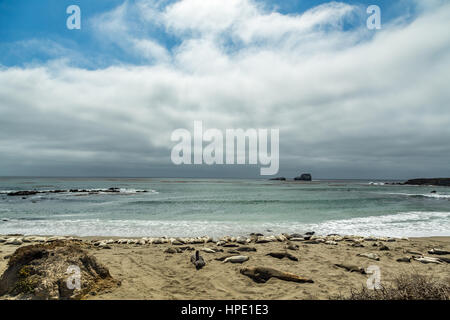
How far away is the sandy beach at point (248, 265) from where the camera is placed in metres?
5.37

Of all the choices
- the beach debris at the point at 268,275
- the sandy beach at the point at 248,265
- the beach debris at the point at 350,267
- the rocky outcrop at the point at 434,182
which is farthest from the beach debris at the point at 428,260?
the rocky outcrop at the point at 434,182

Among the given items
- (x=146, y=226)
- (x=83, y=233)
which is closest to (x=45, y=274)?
(x=83, y=233)

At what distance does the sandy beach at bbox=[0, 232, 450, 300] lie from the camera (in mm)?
5367

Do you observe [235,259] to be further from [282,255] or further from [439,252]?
[439,252]

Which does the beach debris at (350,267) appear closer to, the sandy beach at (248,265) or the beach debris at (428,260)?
the sandy beach at (248,265)

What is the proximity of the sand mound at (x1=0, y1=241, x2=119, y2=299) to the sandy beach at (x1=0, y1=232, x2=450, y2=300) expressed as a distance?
360mm

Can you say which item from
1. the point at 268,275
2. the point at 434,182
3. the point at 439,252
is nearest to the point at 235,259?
the point at 268,275

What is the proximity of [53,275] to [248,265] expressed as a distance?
16.3 ft

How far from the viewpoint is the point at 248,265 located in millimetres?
7230

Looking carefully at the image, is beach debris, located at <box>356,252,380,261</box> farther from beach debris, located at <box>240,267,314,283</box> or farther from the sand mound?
the sand mound

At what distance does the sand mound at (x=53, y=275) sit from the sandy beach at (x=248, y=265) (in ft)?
1.18

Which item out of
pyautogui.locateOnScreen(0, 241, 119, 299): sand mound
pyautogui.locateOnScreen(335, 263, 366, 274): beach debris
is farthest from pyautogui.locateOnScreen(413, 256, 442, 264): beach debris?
pyautogui.locateOnScreen(0, 241, 119, 299): sand mound
